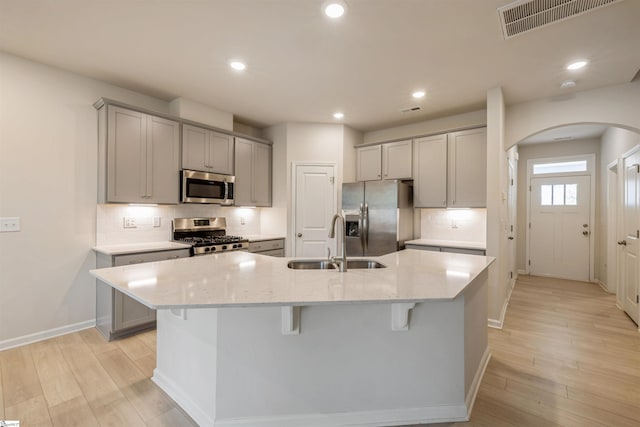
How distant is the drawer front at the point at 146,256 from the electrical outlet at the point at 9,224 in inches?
35.2

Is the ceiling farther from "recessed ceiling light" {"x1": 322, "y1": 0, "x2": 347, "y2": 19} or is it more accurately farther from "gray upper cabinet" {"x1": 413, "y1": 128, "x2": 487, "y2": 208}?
"gray upper cabinet" {"x1": 413, "y1": 128, "x2": 487, "y2": 208}

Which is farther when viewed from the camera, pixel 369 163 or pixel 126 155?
pixel 369 163

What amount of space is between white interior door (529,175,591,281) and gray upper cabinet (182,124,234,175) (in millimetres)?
5809

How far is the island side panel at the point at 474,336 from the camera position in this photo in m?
1.88

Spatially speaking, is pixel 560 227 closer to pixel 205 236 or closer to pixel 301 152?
pixel 301 152

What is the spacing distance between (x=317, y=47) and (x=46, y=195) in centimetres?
298

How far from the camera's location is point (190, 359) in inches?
70.7

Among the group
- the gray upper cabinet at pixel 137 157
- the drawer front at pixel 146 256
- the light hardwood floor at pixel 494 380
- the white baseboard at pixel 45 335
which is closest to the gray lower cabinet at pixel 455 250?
the light hardwood floor at pixel 494 380

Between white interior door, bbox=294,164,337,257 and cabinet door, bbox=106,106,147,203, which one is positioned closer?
cabinet door, bbox=106,106,147,203

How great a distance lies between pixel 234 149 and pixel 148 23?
206cm

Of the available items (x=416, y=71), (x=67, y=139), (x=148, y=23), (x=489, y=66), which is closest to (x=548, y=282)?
(x=489, y=66)

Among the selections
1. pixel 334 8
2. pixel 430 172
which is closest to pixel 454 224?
pixel 430 172

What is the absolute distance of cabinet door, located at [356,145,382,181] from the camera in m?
4.62

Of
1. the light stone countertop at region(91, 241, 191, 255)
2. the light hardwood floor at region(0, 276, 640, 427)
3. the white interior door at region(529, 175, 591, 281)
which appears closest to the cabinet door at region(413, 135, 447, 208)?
the light hardwood floor at region(0, 276, 640, 427)
